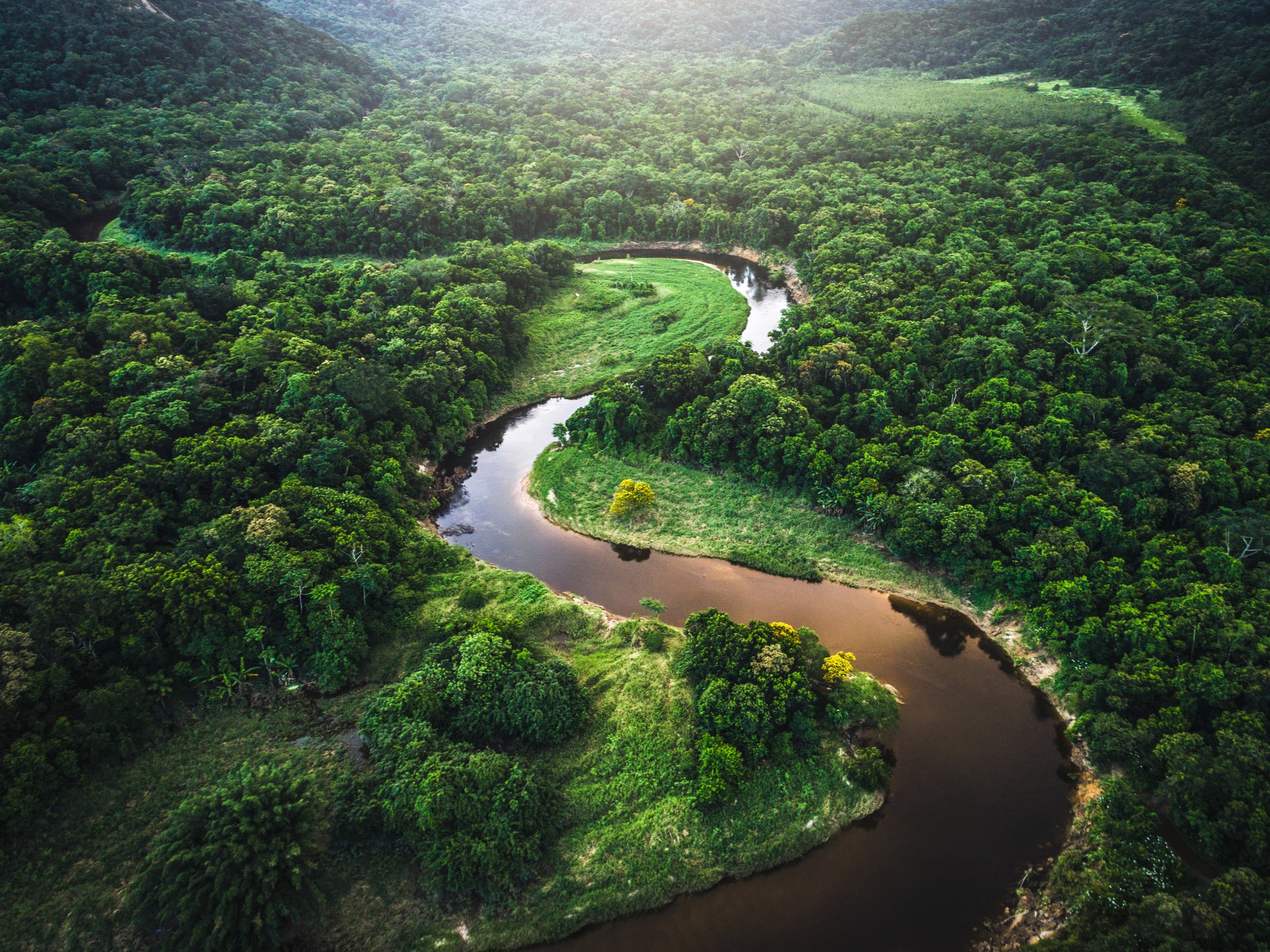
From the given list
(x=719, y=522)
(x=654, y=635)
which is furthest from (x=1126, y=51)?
(x=654, y=635)

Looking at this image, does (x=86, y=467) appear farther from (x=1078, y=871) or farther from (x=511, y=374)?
(x=1078, y=871)

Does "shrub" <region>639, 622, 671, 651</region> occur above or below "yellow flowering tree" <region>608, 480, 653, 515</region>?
below

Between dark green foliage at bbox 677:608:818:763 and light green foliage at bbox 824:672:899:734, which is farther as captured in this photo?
light green foliage at bbox 824:672:899:734

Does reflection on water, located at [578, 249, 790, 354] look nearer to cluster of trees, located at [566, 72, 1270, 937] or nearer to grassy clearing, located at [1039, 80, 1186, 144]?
cluster of trees, located at [566, 72, 1270, 937]

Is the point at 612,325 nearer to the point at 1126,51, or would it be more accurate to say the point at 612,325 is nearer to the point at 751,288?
the point at 751,288

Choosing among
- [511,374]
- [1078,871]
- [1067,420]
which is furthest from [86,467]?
[1067,420]

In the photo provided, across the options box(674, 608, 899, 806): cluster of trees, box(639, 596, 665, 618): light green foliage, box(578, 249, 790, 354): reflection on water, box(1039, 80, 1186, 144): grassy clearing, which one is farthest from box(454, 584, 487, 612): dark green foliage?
box(1039, 80, 1186, 144): grassy clearing

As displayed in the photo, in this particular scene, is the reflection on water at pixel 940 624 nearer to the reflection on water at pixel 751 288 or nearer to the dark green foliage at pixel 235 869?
the dark green foliage at pixel 235 869

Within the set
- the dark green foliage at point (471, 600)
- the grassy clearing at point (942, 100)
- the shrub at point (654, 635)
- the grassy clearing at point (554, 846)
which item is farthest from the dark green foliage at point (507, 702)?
the grassy clearing at point (942, 100)

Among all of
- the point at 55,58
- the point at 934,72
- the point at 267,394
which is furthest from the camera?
the point at 934,72
